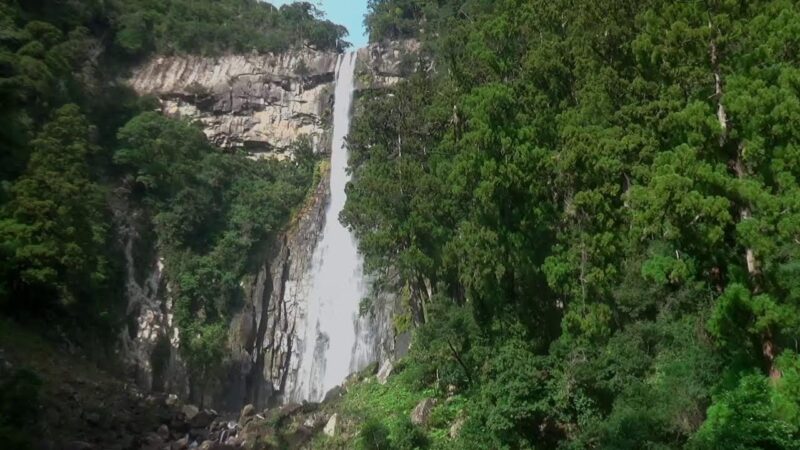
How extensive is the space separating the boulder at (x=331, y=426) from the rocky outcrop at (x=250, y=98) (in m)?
22.7

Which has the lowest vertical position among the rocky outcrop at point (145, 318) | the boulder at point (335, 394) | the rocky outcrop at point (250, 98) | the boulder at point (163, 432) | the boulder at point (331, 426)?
the boulder at point (163, 432)

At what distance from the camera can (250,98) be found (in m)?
42.7

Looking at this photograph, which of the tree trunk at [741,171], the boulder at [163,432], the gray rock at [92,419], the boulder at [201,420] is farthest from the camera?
the boulder at [201,420]

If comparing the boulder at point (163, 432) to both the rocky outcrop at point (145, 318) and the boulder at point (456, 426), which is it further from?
the boulder at point (456, 426)

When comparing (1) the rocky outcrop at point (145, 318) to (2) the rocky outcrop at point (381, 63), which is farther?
(2) the rocky outcrop at point (381, 63)

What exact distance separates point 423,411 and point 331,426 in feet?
11.2

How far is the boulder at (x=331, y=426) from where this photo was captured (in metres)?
20.9

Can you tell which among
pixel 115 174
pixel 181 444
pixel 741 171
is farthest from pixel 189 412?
pixel 741 171

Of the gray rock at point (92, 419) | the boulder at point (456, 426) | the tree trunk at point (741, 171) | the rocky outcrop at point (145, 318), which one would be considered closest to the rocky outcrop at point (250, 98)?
the rocky outcrop at point (145, 318)

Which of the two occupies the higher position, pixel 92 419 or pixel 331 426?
pixel 331 426

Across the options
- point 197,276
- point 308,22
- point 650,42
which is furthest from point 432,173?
point 308,22

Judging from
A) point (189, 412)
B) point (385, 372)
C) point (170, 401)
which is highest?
point (385, 372)

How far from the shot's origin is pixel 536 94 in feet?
48.6

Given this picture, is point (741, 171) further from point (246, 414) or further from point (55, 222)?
point (246, 414)
